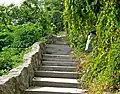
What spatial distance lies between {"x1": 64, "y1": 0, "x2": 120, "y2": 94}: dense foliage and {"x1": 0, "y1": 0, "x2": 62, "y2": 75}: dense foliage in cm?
150

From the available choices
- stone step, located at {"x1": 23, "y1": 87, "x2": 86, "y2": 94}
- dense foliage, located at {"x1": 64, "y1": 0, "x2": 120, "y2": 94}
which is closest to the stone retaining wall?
stone step, located at {"x1": 23, "y1": 87, "x2": 86, "y2": 94}

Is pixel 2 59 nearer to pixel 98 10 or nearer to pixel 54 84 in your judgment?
pixel 54 84

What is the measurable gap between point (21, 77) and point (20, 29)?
3.63 meters

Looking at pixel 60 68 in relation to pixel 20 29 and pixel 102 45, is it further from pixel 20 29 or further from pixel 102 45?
pixel 20 29

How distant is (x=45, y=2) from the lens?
13.3 m

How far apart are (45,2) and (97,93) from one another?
8578 mm

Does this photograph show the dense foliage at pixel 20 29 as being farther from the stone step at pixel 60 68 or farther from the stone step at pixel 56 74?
the stone step at pixel 60 68

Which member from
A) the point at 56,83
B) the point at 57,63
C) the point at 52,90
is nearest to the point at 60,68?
the point at 57,63

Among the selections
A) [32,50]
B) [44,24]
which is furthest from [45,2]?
[32,50]

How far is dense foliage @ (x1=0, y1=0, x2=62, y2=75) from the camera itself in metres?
7.34

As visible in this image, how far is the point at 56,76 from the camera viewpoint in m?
6.93

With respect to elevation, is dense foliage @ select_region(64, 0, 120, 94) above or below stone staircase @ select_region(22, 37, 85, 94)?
above

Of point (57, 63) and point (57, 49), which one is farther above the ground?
point (57, 49)

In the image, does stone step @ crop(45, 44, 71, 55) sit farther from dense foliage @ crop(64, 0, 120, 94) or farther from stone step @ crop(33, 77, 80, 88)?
stone step @ crop(33, 77, 80, 88)
